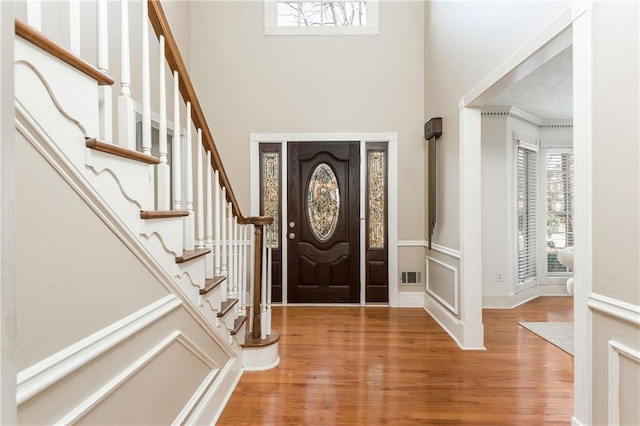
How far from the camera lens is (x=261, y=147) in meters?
4.39

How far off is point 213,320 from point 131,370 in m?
0.74

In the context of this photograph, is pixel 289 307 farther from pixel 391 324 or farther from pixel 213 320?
pixel 213 320

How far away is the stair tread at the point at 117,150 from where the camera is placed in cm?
94

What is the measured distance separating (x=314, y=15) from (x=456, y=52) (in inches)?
83.8


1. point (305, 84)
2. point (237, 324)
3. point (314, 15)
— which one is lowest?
point (237, 324)

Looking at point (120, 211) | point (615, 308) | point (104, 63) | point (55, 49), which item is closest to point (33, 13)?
point (55, 49)

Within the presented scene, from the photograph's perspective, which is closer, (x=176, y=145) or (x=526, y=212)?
(x=176, y=145)

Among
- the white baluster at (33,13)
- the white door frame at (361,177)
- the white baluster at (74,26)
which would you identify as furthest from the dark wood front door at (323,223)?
the white baluster at (33,13)

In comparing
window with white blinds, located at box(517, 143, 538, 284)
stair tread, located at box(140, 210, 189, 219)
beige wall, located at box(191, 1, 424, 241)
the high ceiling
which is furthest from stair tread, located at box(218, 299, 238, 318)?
window with white blinds, located at box(517, 143, 538, 284)

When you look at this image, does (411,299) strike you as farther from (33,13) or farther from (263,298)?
(33,13)

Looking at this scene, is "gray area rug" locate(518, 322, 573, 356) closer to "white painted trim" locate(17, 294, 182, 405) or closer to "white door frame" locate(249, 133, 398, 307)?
"white door frame" locate(249, 133, 398, 307)

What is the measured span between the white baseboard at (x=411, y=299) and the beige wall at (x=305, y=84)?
0.73 metres

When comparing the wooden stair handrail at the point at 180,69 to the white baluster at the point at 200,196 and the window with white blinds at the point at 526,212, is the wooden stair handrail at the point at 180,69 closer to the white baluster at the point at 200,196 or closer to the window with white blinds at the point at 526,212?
the white baluster at the point at 200,196

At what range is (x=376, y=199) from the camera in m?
4.40
